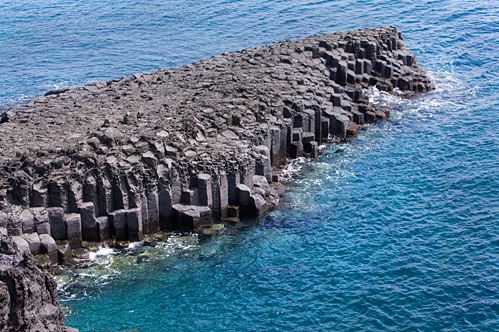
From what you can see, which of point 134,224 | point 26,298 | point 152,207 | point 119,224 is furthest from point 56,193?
point 26,298

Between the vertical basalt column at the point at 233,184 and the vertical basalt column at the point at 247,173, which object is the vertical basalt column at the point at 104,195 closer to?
the vertical basalt column at the point at 233,184

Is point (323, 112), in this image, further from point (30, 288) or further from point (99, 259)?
point (30, 288)

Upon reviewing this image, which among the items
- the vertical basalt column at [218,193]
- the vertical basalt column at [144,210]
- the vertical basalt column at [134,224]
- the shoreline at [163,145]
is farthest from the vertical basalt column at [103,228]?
the vertical basalt column at [218,193]

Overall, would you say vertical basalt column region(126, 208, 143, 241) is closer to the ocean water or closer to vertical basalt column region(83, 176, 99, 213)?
the ocean water

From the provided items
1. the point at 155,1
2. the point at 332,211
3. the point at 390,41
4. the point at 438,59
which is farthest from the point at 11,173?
the point at 155,1

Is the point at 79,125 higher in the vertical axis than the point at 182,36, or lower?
lower

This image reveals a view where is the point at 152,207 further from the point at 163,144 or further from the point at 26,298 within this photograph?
the point at 26,298
